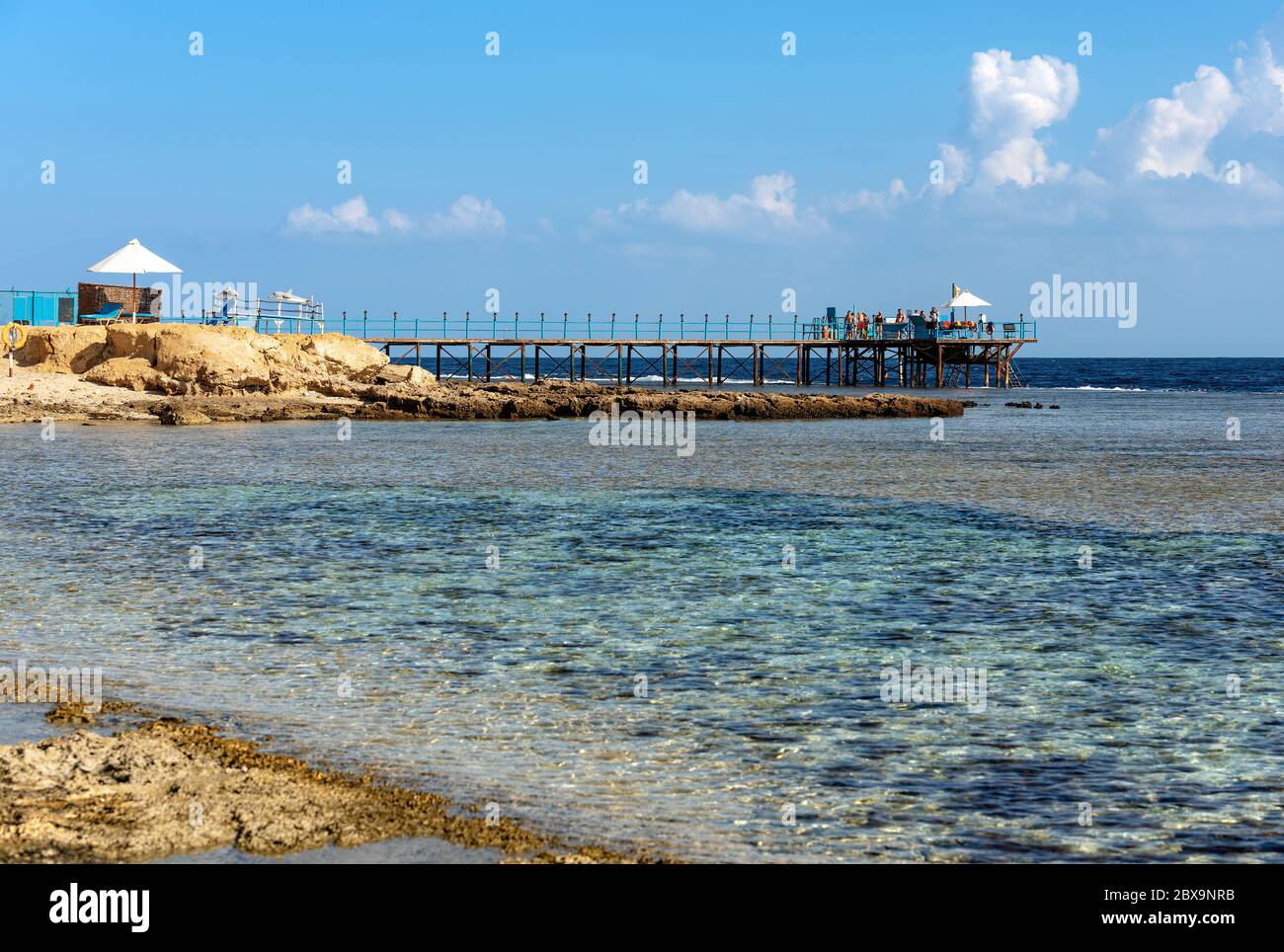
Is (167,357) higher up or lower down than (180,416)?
higher up

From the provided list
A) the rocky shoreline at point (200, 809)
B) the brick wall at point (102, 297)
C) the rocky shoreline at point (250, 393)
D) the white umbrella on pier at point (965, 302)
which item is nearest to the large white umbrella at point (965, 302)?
the white umbrella on pier at point (965, 302)

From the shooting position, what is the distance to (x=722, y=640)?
28.3 feet

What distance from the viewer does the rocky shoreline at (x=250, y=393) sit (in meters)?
→ 33.7

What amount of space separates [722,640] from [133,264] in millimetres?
33368

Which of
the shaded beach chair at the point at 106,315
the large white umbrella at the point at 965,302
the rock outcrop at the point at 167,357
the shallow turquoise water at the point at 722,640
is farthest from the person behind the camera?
the large white umbrella at the point at 965,302

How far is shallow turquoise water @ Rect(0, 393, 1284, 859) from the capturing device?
18.1 ft

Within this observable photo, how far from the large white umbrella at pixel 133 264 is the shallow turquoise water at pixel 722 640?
65.3 ft

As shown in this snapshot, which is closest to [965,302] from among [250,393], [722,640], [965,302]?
[965,302]

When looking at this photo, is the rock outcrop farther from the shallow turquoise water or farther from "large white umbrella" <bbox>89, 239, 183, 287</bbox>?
the shallow turquoise water

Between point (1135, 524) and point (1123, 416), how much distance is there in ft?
95.7

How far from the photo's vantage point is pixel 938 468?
2197cm

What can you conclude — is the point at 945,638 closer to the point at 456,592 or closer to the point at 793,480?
the point at 456,592

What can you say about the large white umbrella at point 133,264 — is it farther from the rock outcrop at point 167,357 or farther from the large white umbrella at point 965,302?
the large white umbrella at point 965,302

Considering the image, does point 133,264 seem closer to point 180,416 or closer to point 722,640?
point 180,416
